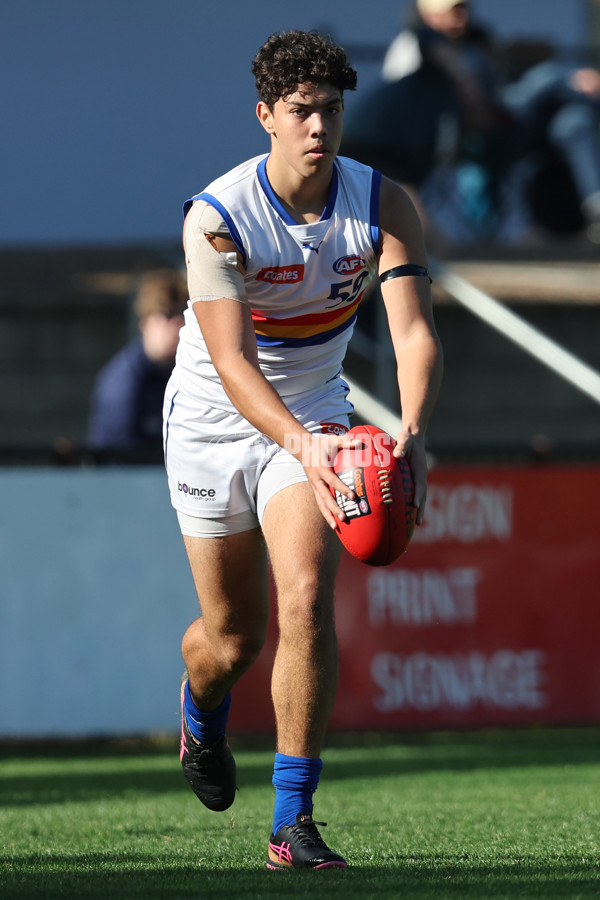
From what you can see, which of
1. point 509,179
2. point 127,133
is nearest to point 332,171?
point 509,179

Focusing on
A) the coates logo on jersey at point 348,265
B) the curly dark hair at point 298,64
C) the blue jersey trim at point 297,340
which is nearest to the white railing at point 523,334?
the blue jersey trim at point 297,340

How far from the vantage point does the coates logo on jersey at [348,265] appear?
450 cm

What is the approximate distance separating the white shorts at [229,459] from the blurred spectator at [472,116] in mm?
6093

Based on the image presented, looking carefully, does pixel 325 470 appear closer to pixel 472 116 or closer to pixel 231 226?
pixel 231 226

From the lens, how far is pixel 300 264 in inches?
175

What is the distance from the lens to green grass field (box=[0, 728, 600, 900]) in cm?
394

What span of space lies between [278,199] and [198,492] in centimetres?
102

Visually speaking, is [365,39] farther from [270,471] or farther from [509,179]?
[270,471]

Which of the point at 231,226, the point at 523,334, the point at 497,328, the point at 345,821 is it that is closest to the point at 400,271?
the point at 231,226

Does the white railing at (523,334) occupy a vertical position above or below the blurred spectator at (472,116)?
below

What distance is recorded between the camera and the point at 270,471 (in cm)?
464

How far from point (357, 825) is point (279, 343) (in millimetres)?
1817

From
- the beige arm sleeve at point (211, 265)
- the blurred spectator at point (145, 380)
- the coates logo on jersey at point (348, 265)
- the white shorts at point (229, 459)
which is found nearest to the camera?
the beige arm sleeve at point (211, 265)

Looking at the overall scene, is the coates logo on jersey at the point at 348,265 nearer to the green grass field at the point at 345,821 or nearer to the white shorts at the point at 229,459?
the white shorts at the point at 229,459
